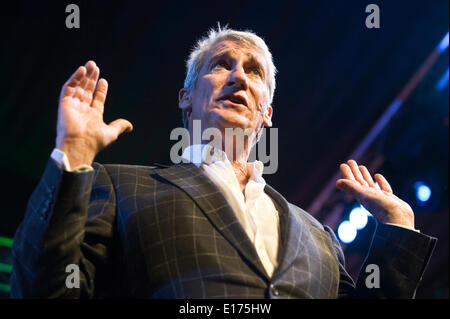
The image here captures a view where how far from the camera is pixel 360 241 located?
12.1ft

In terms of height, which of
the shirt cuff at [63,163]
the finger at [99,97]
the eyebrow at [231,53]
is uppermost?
the eyebrow at [231,53]

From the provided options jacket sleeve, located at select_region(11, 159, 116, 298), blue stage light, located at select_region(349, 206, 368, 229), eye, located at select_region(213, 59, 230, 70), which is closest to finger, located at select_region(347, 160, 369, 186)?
eye, located at select_region(213, 59, 230, 70)

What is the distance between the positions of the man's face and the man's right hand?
609mm

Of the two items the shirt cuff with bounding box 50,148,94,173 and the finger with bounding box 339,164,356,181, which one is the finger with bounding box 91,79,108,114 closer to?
the shirt cuff with bounding box 50,148,94,173

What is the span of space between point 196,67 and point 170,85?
1.99ft

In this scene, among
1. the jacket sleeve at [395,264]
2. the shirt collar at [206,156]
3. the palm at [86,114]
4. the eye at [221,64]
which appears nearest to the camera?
the palm at [86,114]

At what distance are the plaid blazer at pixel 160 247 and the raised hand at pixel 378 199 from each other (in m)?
0.09

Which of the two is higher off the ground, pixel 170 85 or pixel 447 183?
pixel 170 85

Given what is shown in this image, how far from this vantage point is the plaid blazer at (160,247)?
3.24ft

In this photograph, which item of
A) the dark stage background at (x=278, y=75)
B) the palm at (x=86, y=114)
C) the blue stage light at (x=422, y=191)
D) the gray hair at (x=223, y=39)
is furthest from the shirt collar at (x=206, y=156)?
the blue stage light at (x=422, y=191)

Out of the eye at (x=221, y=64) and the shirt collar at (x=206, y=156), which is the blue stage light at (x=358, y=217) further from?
the eye at (x=221, y=64)

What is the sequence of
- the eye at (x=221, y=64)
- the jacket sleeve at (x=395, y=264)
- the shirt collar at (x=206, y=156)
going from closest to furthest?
1. the jacket sleeve at (x=395, y=264)
2. the shirt collar at (x=206, y=156)
3. the eye at (x=221, y=64)
